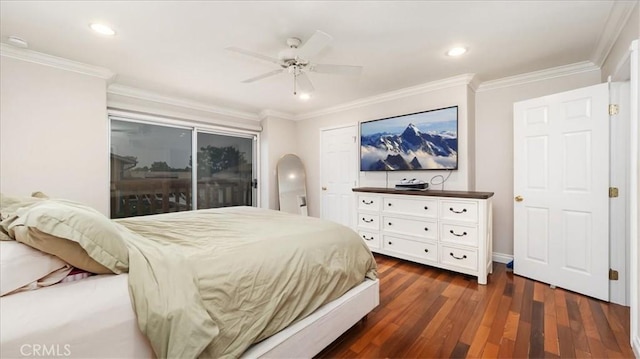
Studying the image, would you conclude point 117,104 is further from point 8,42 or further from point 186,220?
point 186,220

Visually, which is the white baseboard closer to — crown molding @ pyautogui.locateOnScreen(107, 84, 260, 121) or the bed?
the bed

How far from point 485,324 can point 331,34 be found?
101 inches

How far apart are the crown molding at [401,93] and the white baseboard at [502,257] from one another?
215 centimetres

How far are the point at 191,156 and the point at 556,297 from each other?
4.74 m

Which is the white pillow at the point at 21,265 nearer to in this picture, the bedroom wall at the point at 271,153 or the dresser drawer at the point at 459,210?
the dresser drawer at the point at 459,210

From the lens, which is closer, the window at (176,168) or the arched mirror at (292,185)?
the window at (176,168)

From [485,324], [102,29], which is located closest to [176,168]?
[102,29]

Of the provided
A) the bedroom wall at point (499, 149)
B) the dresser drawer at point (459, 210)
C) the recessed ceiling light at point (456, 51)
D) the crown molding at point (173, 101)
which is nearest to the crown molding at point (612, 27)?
the bedroom wall at point (499, 149)

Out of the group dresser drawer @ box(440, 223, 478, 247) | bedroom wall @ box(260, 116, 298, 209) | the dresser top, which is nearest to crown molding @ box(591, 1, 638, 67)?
the dresser top

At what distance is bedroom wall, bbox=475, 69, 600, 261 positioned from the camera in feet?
10.2

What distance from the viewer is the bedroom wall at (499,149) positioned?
3096 mm

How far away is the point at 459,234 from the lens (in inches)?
110

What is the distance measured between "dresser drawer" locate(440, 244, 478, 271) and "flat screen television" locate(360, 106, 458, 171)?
98 centimetres
